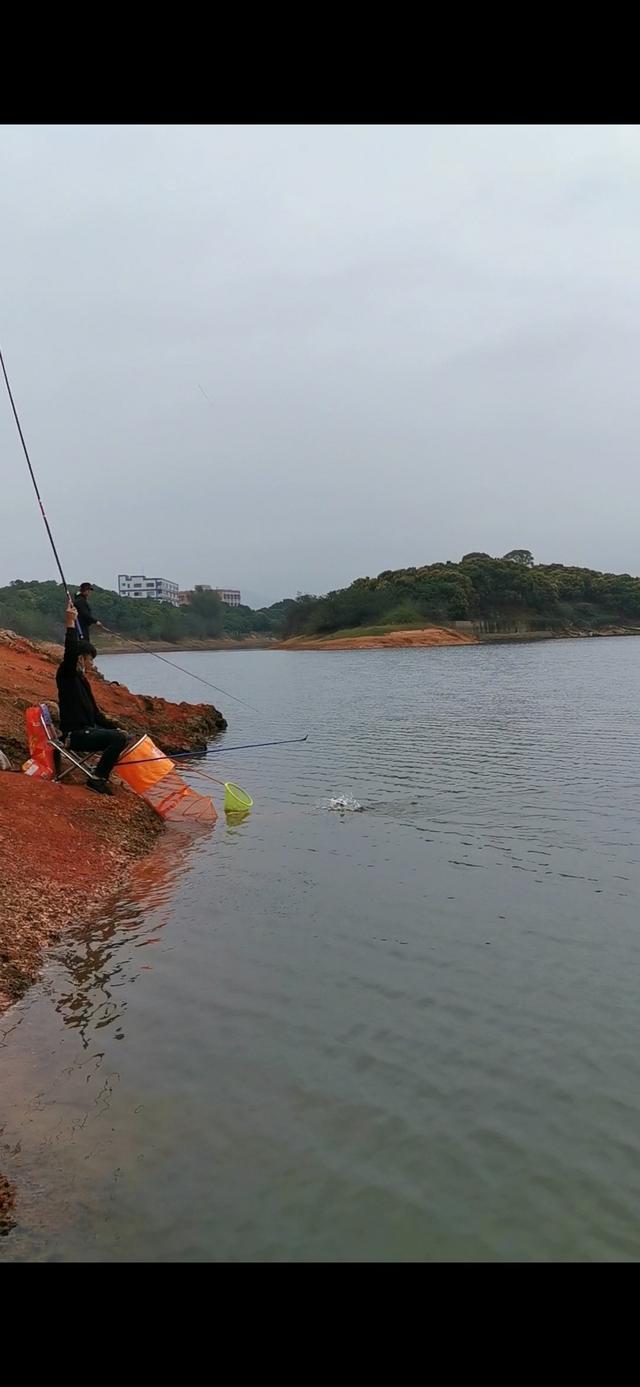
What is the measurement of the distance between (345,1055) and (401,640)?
93.3 metres

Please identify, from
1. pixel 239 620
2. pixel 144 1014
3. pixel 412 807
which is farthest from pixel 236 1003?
pixel 239 620

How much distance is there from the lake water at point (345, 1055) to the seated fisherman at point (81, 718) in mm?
1478

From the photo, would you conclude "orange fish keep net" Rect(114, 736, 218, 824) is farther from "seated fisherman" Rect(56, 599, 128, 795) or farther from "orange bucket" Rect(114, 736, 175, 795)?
"seated fisherman" Rect(56, 599, 128, 795)

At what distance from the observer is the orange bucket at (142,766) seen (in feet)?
43.4

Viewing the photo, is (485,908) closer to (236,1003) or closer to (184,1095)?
(236,1003)

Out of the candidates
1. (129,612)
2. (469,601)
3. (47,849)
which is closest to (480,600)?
(469,601)

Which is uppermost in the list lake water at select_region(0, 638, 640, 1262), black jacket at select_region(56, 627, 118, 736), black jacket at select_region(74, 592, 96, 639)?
black jacket at select_region(74, 592, 96, 639)

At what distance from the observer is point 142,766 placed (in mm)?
13445

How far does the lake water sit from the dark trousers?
145 centimetres

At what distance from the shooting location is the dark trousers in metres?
12.3

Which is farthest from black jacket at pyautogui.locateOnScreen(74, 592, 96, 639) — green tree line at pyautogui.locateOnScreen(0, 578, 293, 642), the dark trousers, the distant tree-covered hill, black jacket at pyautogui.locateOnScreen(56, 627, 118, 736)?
the distant tree-covered hill

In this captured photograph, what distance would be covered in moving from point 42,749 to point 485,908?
21.8ft
